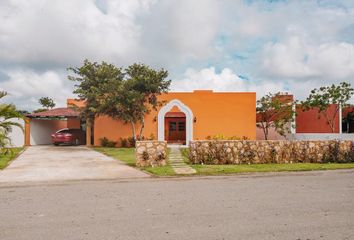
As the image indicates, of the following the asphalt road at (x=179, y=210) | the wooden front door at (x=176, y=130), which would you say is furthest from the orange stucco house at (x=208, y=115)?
the asphalt road at (x=179, y=210)

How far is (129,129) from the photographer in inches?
1059

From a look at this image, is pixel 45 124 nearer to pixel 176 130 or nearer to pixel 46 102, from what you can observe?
pixel 176 130

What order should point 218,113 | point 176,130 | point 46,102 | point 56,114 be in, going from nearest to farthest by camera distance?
point 218,113 → point 176,130 → point 56,114 → point 46,102

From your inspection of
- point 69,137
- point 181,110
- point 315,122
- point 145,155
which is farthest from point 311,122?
point 145,155

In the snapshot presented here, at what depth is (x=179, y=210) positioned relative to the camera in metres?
6.35

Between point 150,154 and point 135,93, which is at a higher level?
point 135,93

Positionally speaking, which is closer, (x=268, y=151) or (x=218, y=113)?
(x=268, y=151)

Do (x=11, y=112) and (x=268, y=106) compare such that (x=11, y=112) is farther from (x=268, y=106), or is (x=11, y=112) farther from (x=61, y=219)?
(x=268, y=106)

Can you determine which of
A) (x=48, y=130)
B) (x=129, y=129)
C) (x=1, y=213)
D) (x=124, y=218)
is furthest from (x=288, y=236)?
(x=48, y=130)

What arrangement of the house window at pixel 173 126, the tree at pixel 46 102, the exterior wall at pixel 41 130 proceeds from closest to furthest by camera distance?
1. the exterior wall at pixel 41 130
2. the house window at pixel 173 126
3. the tree at pixel 46 102

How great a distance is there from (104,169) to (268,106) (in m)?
19.1

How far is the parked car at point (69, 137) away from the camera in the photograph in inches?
1089

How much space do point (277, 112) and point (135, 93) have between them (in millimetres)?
12348

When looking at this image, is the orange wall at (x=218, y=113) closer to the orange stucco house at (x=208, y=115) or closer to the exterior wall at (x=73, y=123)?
the orange stucco house at (x=208, y=115)
